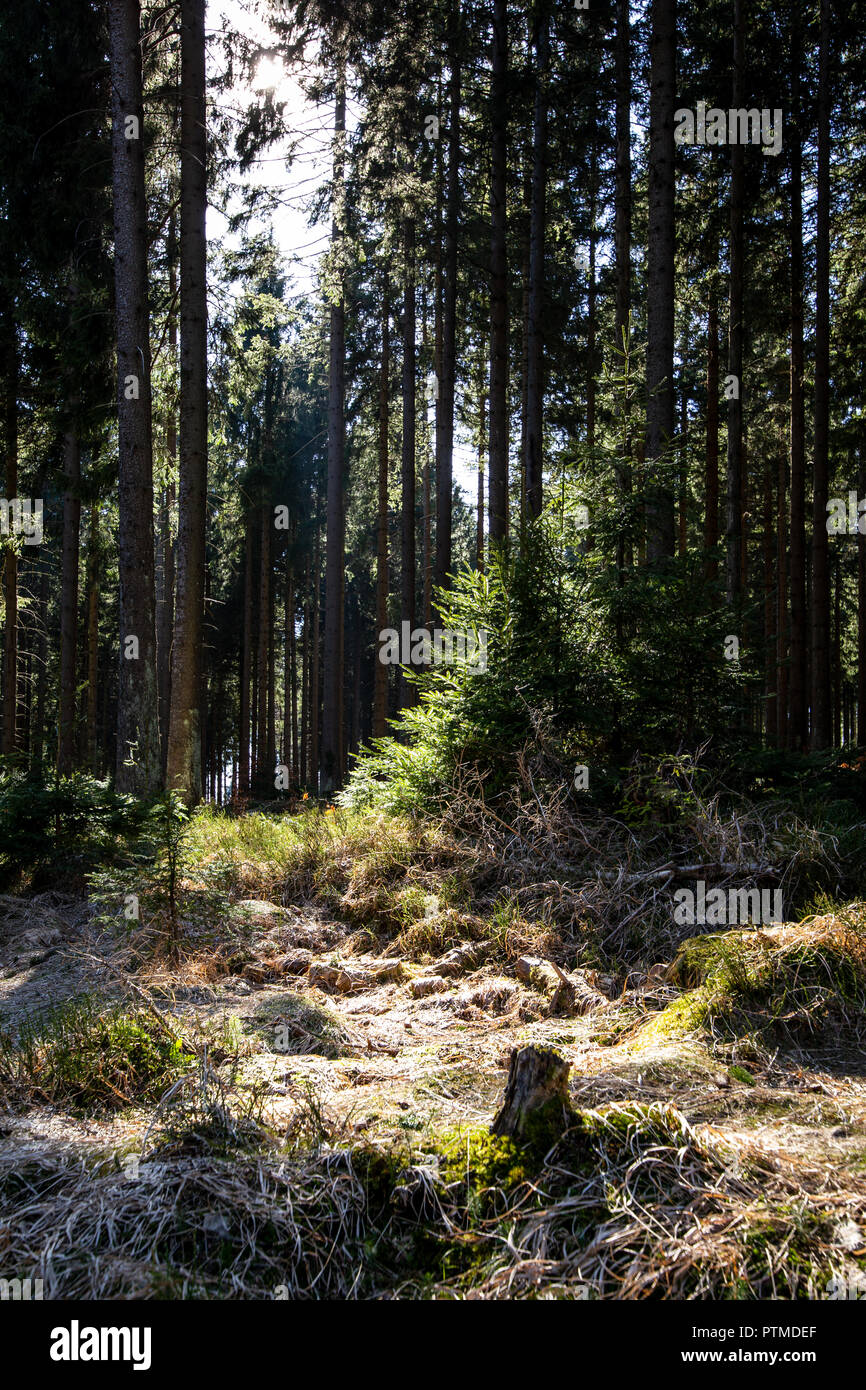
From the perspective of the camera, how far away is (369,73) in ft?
41.5

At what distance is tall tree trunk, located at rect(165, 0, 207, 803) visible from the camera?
1091 cm

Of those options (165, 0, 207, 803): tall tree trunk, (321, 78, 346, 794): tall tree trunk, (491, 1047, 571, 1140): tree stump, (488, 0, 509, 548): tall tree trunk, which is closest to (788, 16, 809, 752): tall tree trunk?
(488, 0, 509, 548): tall tree trunk

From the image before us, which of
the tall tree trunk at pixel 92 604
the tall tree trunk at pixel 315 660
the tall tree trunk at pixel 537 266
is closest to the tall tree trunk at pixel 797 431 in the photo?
the tall tree trunk at pixel 537 266

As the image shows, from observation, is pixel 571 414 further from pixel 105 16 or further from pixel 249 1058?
pixel 249 1058

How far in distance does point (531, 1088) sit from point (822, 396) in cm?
1369

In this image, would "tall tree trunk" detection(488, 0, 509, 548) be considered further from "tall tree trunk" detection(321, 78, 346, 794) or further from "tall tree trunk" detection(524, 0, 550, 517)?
"tall tree trunk" detection(321, 78, 346, 794)

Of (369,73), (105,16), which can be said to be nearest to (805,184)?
(369,73)

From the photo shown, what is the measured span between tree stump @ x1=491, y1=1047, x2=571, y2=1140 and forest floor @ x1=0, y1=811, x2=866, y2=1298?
0.07 metres

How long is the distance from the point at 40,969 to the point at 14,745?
1152 cm

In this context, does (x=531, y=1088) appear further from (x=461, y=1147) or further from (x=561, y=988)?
(x=561, y=988)

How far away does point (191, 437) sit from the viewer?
11.0 meters

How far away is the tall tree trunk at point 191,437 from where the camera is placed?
10.9 m

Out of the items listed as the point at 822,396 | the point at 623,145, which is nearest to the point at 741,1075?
the point at 822,396
